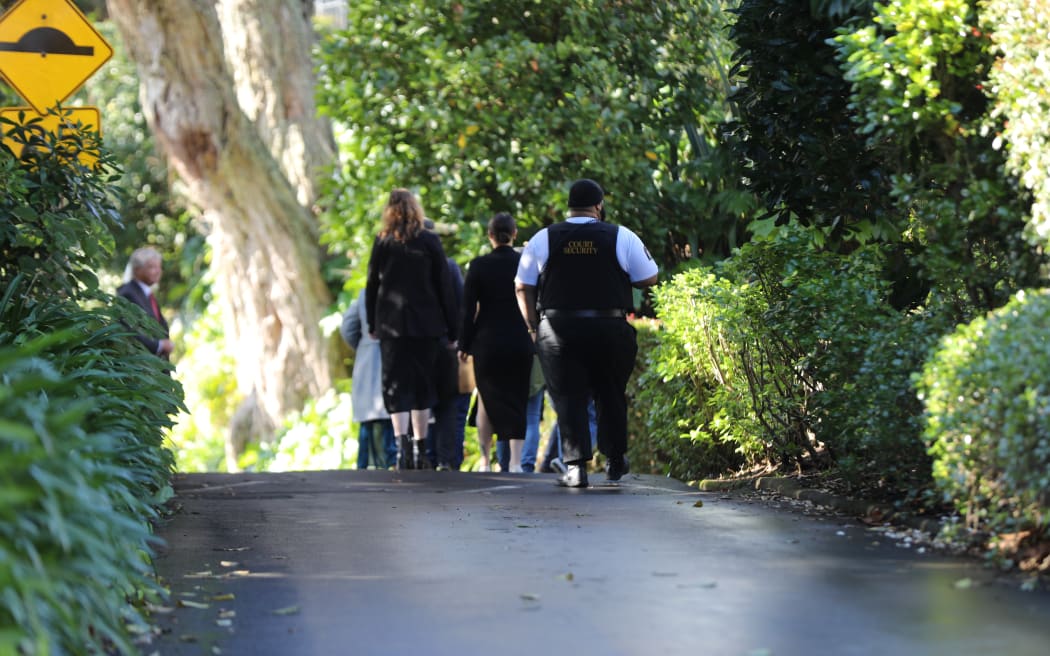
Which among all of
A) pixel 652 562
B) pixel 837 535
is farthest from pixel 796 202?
pixel 652 562

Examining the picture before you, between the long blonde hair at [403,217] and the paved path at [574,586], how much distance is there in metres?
3.91

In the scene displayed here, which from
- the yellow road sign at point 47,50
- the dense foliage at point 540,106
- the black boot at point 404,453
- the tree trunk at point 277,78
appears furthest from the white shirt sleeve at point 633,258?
the tree trunk at point 277,78

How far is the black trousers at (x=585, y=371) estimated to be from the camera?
10.7 metres

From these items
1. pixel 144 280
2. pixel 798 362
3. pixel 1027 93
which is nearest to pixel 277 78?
pixel 144 280

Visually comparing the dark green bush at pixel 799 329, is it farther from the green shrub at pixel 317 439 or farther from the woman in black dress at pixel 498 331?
the green shrub at pixel 317 439

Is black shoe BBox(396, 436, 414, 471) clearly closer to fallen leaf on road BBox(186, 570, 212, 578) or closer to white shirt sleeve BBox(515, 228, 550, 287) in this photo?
white shirt sleeve BBox(515, 228, 550, 287)

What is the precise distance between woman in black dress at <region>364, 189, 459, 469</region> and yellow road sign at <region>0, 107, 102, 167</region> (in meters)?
2.90

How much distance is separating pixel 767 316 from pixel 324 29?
866cm

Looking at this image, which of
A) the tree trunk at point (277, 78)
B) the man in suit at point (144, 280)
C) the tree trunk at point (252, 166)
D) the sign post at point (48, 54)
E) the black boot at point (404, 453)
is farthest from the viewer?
the tree trunk at point (277, 78)

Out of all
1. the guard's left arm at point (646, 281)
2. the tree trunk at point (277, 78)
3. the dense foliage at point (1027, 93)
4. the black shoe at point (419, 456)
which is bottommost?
the black shoe at point (419, 456)

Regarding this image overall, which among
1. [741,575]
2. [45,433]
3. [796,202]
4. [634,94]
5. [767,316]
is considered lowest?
[741,575]

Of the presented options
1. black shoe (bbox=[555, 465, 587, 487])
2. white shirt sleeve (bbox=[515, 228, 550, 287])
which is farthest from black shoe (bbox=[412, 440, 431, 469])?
white shirt sleeve (bbox=[515, 228, 550, 287])

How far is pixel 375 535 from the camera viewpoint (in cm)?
852

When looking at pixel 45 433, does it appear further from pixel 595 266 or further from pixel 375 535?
pixel 595 266
